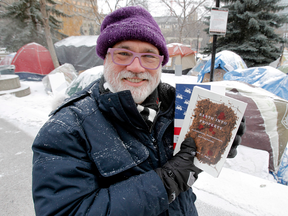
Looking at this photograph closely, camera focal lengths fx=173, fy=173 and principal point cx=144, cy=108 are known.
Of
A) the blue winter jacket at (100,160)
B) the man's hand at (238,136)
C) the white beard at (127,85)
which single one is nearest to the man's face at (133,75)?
the white beard at (127,85)

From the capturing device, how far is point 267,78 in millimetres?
A: 4328

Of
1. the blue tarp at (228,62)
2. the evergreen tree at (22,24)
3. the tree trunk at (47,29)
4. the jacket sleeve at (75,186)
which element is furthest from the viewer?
the evergreen tree at (22,24)

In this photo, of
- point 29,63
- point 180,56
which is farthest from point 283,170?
point 29,63

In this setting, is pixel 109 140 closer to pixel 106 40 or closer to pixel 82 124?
pixel 82 124

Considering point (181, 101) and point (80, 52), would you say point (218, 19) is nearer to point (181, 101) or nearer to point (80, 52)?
point (181, 101)

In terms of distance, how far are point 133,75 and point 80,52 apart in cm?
1268

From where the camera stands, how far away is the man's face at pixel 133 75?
1134 mm

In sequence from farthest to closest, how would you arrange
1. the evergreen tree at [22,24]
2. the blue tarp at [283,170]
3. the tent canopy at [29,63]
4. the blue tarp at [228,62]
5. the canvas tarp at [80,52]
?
1. the evergreen tree at [22,24]
2. the canvas tarp at [80,52]
3. the tent canopy at [29,63]
4. the blue tarp at [228,62]
5. the blue tarp at [283,170]

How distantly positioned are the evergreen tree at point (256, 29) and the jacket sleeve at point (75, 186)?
11949mm

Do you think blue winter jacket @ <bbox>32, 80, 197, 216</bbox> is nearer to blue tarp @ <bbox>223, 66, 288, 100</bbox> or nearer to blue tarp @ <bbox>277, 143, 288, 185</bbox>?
blue tarp @ <bbox>277, 143, 288, 185</bbox>

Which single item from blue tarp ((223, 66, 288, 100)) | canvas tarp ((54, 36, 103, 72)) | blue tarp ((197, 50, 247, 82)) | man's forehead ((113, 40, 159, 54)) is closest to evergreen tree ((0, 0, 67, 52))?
canvas tarp ((54, 36, 103, 72))

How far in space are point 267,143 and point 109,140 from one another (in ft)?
10.5

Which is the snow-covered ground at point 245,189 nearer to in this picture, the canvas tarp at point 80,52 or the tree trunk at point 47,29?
the tree trunk at point 47,29

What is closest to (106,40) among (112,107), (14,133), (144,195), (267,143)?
(112,107)
